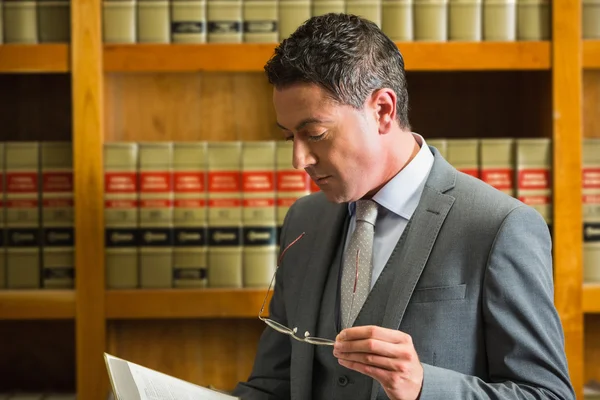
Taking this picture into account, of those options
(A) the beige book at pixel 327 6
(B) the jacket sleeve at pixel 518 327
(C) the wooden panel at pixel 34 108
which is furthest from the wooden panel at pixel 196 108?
(B) the jacket sleeve at pixel 518 327

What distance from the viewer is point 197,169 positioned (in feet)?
6.21

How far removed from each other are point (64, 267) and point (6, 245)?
148 millimetres

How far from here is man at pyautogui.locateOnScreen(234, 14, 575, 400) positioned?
1.22m

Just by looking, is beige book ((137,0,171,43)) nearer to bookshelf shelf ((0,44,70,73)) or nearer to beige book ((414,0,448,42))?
bookshelf shelf ((0,44,70,73))

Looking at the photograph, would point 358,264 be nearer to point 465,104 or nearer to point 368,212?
point 368,212

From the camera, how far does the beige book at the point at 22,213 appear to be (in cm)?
191

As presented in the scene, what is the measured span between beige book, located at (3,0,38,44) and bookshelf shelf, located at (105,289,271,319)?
65 cm

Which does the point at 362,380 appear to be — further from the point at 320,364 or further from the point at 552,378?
the point at 552,378

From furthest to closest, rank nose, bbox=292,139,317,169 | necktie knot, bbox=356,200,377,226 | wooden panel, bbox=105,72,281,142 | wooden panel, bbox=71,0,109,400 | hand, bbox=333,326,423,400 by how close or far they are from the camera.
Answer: wooden panel, bbox=105,72,281,142 < wooden panel, bbox=71,0,109,400 < necktie knot, bbox=356,200,377,226 < nose, bbox=292,139,317,169 < hand, bbox=333,326,423,400

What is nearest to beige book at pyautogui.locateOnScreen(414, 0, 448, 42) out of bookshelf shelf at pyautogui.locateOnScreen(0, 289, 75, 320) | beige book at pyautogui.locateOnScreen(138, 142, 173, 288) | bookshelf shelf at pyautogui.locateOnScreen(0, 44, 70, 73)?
beige book at pyautogui.locateOnScreen(138, 142, 173, 288)

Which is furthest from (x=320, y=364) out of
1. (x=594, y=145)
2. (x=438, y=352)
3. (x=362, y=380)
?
(x=594, y=145)

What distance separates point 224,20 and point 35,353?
1.04m

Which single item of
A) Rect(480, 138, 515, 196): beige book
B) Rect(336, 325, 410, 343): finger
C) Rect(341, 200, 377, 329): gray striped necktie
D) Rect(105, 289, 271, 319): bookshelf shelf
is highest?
Rect(480, 138, 515, 196): beige book

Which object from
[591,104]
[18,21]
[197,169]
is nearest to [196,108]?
[197,169]
